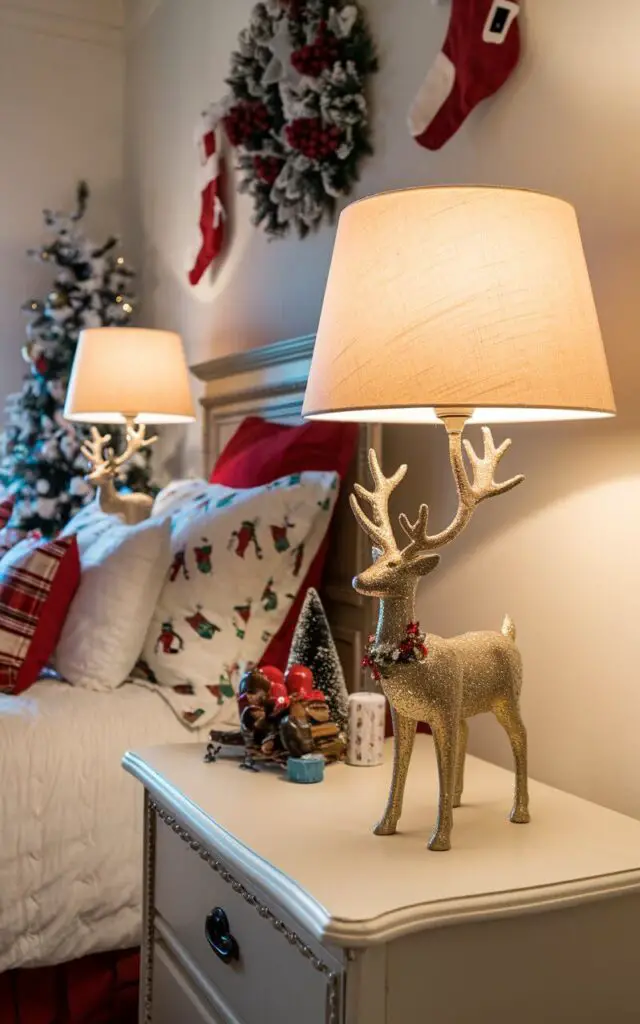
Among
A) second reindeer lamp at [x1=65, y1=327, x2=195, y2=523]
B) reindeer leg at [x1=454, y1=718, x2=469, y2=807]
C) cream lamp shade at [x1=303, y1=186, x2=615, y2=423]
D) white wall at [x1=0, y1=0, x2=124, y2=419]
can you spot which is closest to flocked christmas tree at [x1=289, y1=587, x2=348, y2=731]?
reindeer leg at [x1=454, y1=718, x2=469, y2=807]

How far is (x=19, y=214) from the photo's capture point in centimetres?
413

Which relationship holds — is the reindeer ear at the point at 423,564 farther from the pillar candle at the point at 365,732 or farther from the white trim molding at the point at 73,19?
the white trim molding at the point at 73,19

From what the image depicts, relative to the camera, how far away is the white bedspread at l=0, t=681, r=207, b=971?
179 cm

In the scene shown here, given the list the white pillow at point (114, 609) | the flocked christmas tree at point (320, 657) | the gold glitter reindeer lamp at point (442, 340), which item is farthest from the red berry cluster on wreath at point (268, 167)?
the gold glitter reindeer lamp at point (442, 340)

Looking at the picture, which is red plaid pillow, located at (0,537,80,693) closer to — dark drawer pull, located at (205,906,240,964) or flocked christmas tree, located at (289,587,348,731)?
flocked christmas tree, located at (289,587,348,731)

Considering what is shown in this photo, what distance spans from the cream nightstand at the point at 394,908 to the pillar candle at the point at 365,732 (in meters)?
0.08

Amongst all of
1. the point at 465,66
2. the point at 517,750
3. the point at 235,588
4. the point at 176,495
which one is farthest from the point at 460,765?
the point at 176,495

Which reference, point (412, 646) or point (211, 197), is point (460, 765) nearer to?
point (412, 646)

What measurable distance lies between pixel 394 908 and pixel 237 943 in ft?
1.14

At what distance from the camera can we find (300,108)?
2.32m

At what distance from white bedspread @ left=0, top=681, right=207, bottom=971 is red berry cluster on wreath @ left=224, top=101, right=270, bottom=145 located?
1.53m

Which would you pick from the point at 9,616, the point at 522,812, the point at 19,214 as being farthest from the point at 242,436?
the point at 19,214

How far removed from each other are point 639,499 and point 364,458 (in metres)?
0.80

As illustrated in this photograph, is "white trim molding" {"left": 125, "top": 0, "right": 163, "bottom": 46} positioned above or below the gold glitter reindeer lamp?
above
